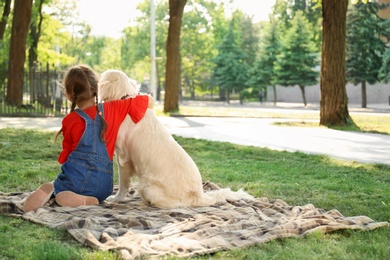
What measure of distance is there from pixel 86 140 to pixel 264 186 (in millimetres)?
2825

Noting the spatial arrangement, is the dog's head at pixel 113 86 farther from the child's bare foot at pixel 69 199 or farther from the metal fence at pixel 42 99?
the metal fence at pixel 42 99

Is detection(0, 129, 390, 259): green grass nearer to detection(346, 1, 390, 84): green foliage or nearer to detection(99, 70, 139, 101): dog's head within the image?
detection(99, 70, 139, 101): dog's head

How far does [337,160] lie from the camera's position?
35.8ft

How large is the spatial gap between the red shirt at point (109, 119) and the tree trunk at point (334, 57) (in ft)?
42.3

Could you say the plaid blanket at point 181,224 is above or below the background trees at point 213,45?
below

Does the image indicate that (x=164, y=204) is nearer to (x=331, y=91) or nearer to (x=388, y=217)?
(x=388, y=217)

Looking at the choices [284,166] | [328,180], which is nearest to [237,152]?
[284,166]

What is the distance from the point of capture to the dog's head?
6.41 m

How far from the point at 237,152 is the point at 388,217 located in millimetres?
6037

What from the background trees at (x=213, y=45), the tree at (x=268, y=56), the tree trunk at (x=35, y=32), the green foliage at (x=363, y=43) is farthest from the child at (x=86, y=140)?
the tree at (x=268, y=56)

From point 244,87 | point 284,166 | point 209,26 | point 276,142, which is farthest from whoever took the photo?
point 209,26

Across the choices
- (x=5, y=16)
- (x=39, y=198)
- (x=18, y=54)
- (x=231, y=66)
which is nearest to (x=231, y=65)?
(x=231, y=66)

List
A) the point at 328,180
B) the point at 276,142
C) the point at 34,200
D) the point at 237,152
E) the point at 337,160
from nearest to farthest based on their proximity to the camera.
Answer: the point at 34,200 → the point at 328,180 → the point at 337,160 → the point at 237,152 → the point at 276,142

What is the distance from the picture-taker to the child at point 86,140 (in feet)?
20.2
